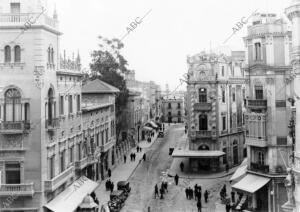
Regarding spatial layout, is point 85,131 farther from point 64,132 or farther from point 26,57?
point 26,57

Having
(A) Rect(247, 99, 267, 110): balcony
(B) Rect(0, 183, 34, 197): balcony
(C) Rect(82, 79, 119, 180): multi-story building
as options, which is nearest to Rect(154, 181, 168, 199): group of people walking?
(C) Rect(82, 79, 119, 180): multi-story building

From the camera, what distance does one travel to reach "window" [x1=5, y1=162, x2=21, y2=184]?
93.8 ft

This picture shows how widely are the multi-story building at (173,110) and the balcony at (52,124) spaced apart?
330ft

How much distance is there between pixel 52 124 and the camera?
3014 cm

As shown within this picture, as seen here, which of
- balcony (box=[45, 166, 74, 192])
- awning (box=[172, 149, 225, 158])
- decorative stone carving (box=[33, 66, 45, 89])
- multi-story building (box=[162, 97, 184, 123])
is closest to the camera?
decorative stone carving (box=[33, 66, 45, 89])

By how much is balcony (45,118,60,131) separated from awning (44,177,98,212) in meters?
5.10

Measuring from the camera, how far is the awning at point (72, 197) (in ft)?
98.5

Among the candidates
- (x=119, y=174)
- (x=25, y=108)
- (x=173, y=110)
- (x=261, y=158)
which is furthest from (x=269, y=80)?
(x=173, y=110)

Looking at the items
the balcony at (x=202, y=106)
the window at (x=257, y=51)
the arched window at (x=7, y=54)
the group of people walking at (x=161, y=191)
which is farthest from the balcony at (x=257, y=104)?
the arched window at (x=7, y=54)

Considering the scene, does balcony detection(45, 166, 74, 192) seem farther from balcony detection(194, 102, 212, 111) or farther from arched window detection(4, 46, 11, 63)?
balcony detection(194, 102, 212, 111)

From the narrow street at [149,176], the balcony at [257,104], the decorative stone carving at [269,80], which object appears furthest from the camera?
the narrow street at [149,176]

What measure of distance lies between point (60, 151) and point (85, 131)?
30.3 feet

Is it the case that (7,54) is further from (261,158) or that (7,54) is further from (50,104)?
(261,158)

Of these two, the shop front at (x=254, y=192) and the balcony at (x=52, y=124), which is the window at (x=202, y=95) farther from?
the balcony at (x=52, y=124)
